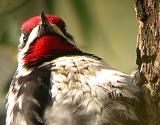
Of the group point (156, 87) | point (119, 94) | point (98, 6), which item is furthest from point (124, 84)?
point (98, 6)

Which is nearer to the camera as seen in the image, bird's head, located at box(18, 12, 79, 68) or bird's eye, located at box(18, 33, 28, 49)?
bird's head, located at box(18, 12, 79, 68)

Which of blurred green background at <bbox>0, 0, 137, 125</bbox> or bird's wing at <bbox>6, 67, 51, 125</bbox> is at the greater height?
blurred green background at <bbox>0, 0, 137, 125</bbox>

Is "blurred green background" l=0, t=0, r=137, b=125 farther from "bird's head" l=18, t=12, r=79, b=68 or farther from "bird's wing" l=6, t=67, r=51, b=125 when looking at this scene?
"bird's wing" l=6, t=67, r=51, b=125

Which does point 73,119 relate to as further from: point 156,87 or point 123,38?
point 123,38

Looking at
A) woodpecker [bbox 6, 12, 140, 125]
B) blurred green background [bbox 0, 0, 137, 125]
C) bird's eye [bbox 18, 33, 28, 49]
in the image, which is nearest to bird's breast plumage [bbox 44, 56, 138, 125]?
A: woodpecker [bbox 6, 12, 140, 125]

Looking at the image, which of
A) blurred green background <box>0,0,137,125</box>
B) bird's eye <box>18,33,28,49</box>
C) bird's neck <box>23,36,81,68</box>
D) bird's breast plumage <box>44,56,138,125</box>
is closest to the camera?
bird's breast plumage <box>44,56,138,125</box>

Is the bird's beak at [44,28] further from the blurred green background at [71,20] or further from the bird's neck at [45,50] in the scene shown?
the blurred green background at [71,20]

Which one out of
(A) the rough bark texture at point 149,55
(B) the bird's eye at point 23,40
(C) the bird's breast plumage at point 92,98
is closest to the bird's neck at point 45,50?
(B) the bird's eye at point 23,40
